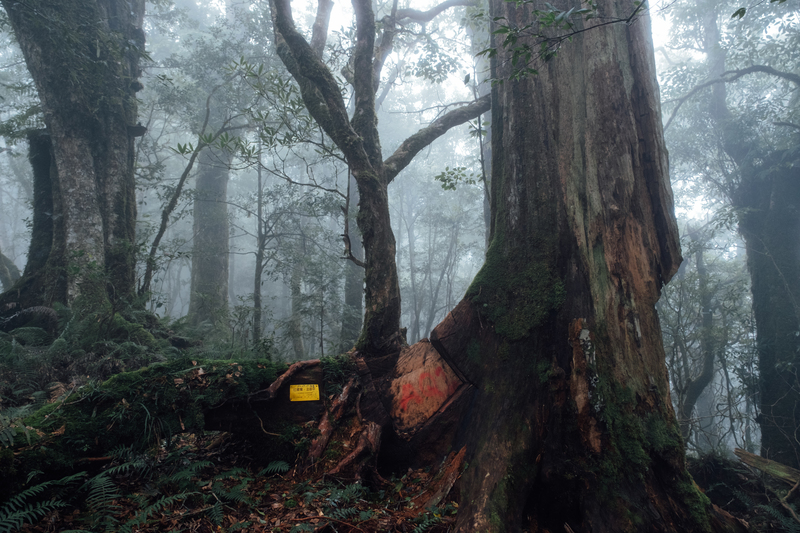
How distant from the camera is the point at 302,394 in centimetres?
392

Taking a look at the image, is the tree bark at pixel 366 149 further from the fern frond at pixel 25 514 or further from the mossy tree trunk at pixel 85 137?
the mossy tree trunk at pixel 85 137

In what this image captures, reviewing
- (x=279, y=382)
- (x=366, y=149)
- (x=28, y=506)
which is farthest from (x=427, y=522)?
(x=366, y=149)

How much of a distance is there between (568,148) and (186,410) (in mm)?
4245

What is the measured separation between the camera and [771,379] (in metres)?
8.58

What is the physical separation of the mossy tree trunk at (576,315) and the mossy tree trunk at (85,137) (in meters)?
6.02

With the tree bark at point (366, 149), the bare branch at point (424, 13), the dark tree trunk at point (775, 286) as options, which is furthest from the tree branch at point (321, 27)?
the dark tree trunk at point (775, 286)

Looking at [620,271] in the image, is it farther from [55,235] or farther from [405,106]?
[405,106]

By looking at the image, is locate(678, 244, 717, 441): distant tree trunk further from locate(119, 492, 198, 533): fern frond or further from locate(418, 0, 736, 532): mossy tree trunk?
locate(119, 492, 198, 533): fern frond

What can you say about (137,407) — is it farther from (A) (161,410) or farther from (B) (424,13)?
(B) (424,13)

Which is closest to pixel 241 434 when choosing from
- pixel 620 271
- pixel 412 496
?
pixel 412 496

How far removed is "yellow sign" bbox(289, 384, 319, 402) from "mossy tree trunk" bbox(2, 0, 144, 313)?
13.6 ft

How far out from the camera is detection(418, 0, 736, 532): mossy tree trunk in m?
2.89

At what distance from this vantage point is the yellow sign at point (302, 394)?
3.91 m

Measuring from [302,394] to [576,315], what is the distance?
8.78 ft
